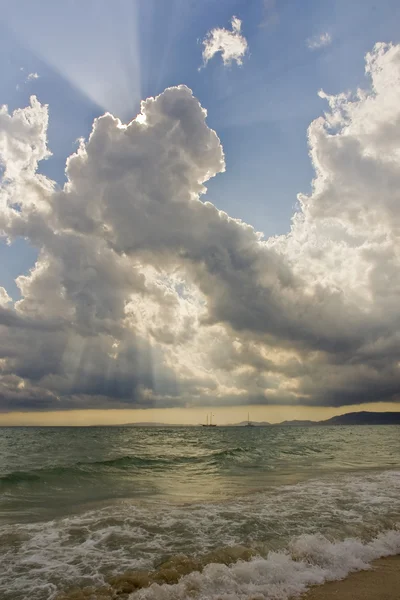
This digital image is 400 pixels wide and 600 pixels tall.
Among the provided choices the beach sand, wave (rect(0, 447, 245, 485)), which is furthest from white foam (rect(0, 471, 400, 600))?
wave (rect(0, 447, 245, 485))

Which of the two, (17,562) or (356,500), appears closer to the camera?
(17,562)

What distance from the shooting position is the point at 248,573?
7.64 m

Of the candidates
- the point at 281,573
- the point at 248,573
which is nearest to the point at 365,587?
the point at 281,573

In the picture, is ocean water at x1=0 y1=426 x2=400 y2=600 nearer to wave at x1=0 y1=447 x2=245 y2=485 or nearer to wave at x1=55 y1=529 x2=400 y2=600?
wave at x1=55 y1=529 x2=400 y2=600

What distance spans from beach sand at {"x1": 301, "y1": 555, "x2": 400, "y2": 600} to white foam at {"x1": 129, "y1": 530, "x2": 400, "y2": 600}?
21 centimetres

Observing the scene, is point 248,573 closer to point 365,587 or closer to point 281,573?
point 281,573

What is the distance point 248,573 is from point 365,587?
222cm

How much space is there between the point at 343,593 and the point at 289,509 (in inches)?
264

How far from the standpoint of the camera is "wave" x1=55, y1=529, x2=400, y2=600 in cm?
689

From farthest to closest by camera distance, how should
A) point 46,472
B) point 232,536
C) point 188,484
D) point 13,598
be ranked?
point 46,472 → point 188,484 → point 232,536 → point 13,598

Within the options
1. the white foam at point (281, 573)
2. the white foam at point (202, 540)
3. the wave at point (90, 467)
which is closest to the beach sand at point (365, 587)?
the white foam at point (281, 573)

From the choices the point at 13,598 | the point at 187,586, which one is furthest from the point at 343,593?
the point at 13,598

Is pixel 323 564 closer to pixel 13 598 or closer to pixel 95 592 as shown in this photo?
pixel 95 592

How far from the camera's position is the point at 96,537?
33.8 ft
